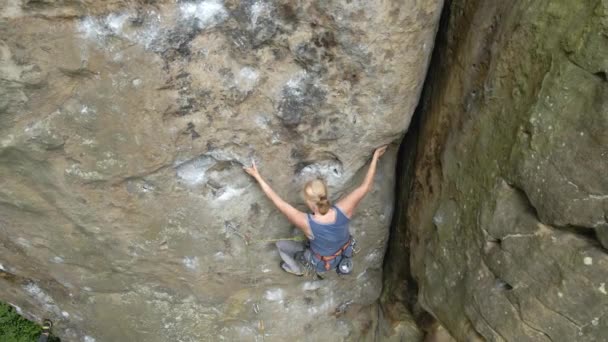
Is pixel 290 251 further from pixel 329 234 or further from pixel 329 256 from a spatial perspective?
pixel 329 234

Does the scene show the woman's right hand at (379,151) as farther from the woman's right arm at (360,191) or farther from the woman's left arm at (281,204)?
the woman's left arm at (281,204)

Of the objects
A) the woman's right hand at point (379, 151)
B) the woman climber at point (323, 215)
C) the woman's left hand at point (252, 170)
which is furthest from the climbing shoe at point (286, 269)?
the woman's right hand at point (379, 151)

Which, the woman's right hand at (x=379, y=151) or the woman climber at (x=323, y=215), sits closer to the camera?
the woman climber at (x=323, y=215)

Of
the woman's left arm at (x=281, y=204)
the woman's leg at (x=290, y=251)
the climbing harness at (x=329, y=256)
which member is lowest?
the woman's leg at (x=290, y=251)

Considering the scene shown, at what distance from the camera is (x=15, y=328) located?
5.44m

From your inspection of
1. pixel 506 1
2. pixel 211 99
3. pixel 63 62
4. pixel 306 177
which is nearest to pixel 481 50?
pixel 506 1

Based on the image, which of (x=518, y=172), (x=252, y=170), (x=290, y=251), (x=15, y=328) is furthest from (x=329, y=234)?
(x=15, y=328)

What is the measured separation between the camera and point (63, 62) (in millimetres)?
3182

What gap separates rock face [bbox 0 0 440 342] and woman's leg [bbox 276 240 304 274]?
112 mm

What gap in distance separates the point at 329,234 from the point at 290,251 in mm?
594

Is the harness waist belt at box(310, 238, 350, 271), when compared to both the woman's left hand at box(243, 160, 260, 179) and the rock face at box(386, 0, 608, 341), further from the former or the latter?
the woman's left hand at box(243, 160, 260, 179)

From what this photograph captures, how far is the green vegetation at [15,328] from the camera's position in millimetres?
5422

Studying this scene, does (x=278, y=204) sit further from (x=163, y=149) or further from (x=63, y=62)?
(x=63, y=62)

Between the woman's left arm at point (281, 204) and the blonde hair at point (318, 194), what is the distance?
0.48ft
